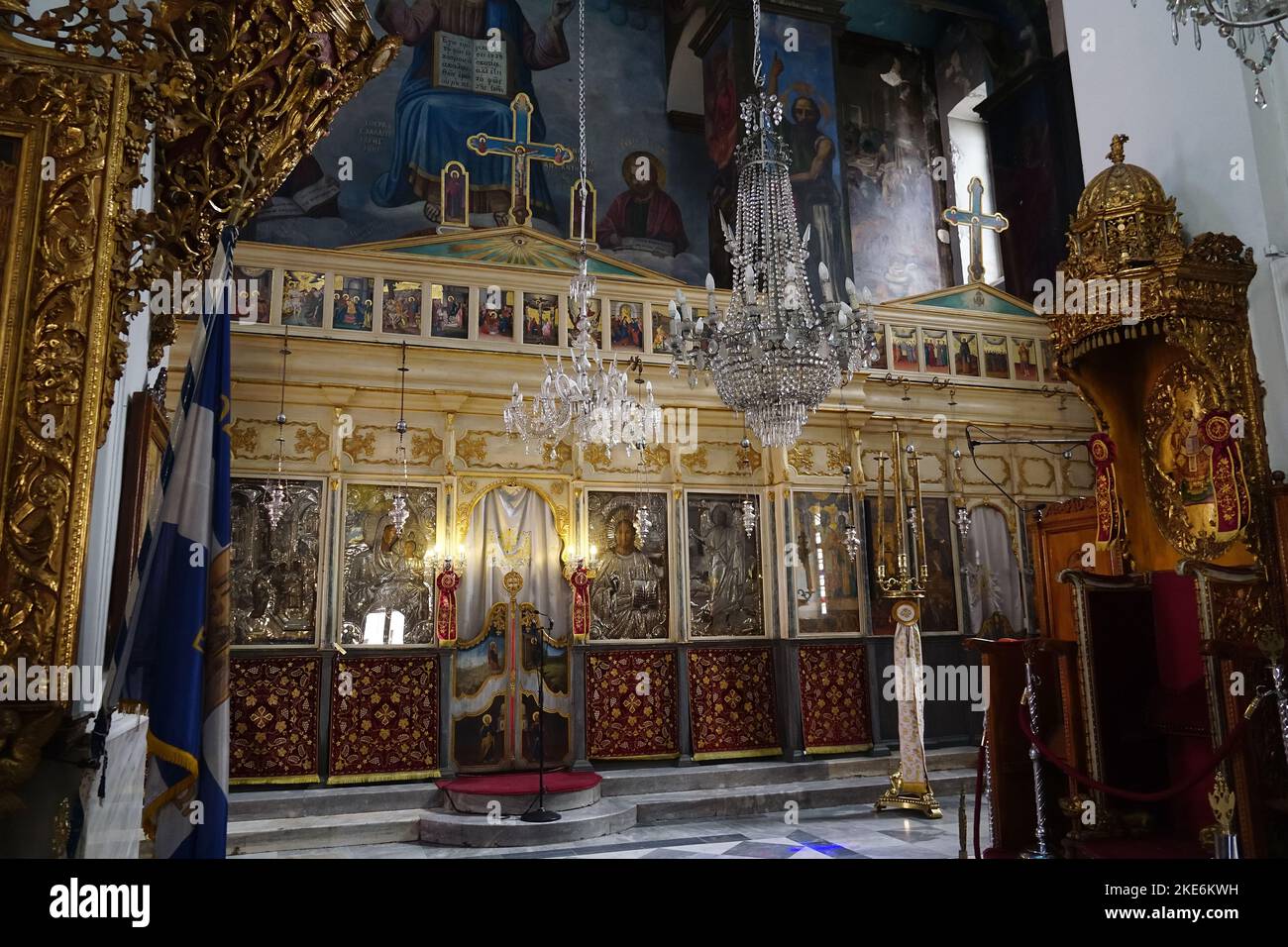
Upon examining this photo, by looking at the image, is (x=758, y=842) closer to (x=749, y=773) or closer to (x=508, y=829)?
(x=749, y=773)

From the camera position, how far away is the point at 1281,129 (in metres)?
4.68

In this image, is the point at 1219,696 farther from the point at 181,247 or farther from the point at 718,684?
the point at 718,684

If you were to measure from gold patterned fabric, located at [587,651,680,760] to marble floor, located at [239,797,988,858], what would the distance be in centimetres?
139

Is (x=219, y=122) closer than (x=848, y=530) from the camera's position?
Yes

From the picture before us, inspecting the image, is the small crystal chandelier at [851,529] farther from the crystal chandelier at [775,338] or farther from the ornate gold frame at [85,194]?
the ornate gold frame at [85,194]

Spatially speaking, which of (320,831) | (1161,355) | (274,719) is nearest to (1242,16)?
(1161,355)

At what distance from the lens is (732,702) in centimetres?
1006

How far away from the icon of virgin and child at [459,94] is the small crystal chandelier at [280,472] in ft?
11.0

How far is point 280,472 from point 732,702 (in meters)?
5.87

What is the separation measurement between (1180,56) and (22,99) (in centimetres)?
607

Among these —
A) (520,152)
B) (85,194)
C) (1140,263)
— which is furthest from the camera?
(520,152)
